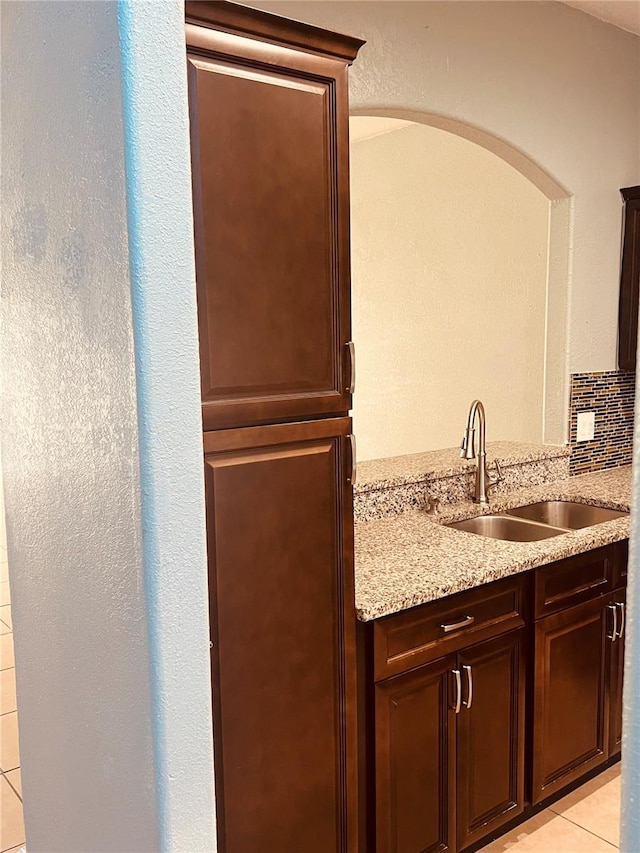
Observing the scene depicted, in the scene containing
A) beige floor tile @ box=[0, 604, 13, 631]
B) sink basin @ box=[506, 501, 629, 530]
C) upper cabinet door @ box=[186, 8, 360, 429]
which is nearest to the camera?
upper cabinet door @ box=[186, 8, 360, 429]

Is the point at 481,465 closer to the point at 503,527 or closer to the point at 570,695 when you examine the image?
the point at 503,527

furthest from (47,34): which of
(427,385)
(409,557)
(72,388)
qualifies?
(427,385)

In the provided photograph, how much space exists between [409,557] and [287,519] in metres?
0.71

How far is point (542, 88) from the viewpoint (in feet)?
10.4

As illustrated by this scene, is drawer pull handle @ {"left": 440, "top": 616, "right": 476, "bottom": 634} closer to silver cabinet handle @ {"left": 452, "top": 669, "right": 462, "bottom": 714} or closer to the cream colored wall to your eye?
silver cabinet handle @ {"left": 452, "top": 669, "right": 462, "bottom": 714}

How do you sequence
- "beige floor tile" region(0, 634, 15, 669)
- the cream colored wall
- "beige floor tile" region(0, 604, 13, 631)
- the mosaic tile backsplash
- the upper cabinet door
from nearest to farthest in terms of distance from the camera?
the upper cabinet door → the mosaic tile backsplash → "beige floor tile" region(0, 634, 15, 669) → "beige floor tile" region(0, 604, 13, 631) → the cream colored wall

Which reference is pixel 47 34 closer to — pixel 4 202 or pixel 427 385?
pixel 4 202

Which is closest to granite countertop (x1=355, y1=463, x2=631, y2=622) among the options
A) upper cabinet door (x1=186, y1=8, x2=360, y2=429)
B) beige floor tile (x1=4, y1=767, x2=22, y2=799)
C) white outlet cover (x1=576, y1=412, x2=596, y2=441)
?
white outlet cover (x1=576, y1=412, x2=596, y2=441)

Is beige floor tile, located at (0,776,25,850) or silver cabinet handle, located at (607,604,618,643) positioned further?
silver cabinet handle, located at (607,604,618,643)

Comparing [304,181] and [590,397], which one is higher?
[304,181]

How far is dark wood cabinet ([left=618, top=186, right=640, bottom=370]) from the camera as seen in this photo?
3492 mm

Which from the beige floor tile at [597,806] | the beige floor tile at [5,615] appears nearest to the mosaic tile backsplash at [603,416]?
the beige floor tile at [597,806]

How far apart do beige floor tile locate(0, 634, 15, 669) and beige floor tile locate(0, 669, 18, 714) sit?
2.1 inches

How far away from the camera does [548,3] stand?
3.13 metres
